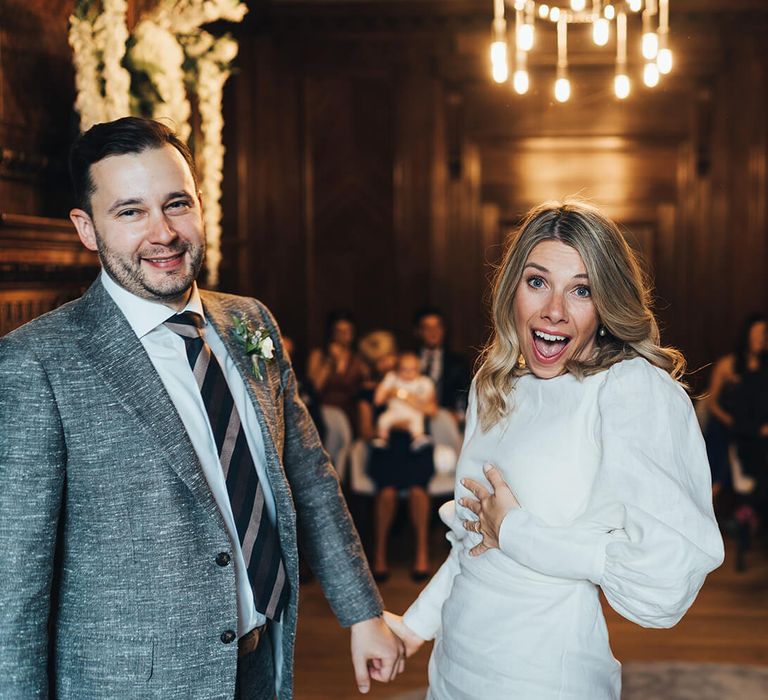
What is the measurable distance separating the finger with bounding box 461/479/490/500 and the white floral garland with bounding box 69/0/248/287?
160cm

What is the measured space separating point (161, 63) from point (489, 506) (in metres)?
2.49

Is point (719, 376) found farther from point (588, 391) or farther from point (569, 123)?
point (588, 391)

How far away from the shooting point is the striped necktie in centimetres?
205

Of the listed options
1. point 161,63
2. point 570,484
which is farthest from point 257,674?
point 161,63

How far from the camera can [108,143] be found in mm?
1969

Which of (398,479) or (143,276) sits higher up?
(143,276)

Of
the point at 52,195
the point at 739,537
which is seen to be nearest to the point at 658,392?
the point at 52,195

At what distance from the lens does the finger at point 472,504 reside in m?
2.12

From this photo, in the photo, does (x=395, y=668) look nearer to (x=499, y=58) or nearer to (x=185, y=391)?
(x=185, y=391)

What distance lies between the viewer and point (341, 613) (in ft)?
7.87

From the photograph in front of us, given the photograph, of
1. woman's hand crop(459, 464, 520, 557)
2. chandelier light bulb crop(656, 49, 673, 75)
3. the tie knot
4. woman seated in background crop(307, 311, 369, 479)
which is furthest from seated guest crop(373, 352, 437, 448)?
the tie knot

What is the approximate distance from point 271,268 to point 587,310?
605 cm

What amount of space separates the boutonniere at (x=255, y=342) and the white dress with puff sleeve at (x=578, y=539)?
549mm

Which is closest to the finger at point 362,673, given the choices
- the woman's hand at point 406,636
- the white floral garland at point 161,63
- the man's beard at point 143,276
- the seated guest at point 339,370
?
the woman's hand at point 406,636
